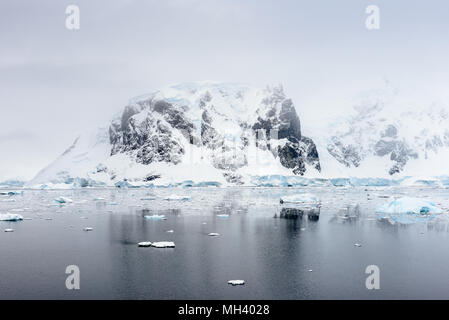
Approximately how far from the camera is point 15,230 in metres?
26.9

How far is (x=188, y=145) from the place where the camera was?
185750 millimetres

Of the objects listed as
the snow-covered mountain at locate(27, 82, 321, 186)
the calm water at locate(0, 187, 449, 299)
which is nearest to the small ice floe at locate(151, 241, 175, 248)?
the calm water at locate(0, 187, 449, 299)

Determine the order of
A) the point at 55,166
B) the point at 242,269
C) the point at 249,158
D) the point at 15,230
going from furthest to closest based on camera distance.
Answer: the point at 249,158 → the point at 55,166 → the point at 15,230 → the point at 242,269

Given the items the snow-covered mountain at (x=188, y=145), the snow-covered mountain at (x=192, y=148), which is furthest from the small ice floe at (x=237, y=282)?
the snow-covered mountain at (x=188, y=145)

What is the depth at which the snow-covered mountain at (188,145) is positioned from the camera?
167 m

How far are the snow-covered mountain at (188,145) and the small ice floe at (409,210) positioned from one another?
120106 millimetres

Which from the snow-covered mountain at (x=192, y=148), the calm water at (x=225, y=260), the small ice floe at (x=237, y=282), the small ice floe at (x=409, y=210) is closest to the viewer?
the calm water at (x=225, y=260)

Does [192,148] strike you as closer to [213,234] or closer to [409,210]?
[409,210]

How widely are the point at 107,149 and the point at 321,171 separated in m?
110

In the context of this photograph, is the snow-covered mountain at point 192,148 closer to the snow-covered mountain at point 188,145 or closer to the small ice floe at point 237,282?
the snow-covered mountain at point 188,145

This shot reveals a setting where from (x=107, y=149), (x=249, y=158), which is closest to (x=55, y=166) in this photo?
(x=107, y=149)

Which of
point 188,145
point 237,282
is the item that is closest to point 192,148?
point 188,145
